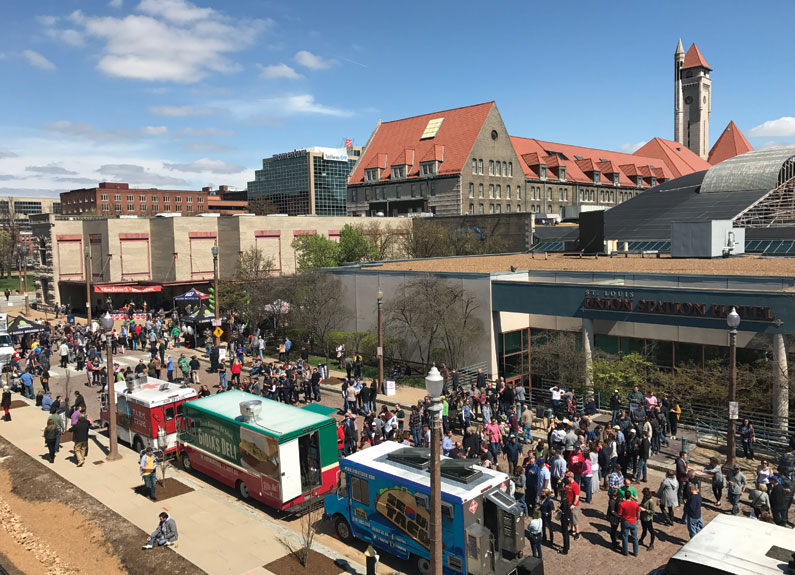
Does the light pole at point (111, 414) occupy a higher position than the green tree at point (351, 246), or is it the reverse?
the green tree at point (351, 246)

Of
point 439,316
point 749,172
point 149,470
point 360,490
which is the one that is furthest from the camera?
point 749,172

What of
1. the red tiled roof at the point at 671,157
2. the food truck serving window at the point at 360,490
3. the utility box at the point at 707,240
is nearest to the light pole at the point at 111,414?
the food truck serving window at the point at 360,490

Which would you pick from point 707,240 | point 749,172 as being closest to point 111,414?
point 707,240

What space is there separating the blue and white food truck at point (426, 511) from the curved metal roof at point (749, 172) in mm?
44126

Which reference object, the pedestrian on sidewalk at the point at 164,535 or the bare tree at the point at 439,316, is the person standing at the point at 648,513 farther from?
the bare tree at the point at 439,316

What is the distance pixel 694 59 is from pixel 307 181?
3779 inches

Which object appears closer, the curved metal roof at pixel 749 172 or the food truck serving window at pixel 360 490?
the food truck serving window at pixel 360 490

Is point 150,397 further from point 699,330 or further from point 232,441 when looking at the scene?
point 699,330

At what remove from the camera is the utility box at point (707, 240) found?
3478 cm

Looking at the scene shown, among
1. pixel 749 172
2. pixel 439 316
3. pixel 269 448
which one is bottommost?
pixel 269 448

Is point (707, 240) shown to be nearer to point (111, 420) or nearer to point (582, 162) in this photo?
point (111, 420)

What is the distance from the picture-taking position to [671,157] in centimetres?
12100

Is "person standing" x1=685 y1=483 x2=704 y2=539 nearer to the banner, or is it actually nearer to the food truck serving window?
the food truck serving window

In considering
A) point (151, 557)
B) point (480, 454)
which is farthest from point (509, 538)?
point (151, 557)
